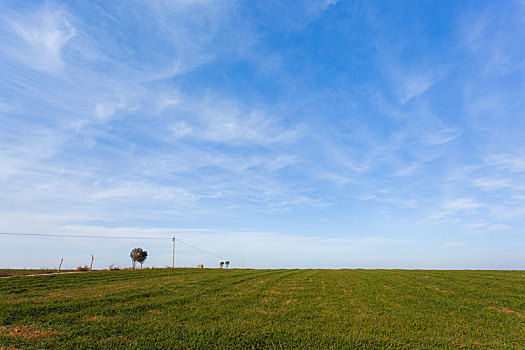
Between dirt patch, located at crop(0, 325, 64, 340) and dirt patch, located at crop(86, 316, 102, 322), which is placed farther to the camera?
dirt patch, located at crop(86, 316, 102, 322)

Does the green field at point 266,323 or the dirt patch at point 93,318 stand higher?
the dirt patch at point 93,318

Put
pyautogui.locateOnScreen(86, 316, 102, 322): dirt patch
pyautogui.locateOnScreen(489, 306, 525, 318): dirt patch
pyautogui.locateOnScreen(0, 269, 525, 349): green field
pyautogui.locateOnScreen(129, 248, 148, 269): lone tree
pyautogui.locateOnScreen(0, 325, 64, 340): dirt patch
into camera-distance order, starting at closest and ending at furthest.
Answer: pyautogui.locateOnScreen(0, 269, 525, 349): green field
pyautogui.locateOnScreen(0, 325, 64, 340): dirt patch
pyautogui.locateOnScreen(86, 316, 102, 322): dirt patch
pyautogui.locateOnScreen(489, 306, 525, 318): dirt patch
pyautogui.locateOnScreen(129, 248, 148, 269): lone tree

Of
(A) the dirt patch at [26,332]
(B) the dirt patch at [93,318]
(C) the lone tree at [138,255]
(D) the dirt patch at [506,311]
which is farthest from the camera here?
(C) the lone tree at [138,255]

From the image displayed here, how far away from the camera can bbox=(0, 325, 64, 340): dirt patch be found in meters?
6.88

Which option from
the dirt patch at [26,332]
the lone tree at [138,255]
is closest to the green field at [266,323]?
the dirt patch at [26,332]

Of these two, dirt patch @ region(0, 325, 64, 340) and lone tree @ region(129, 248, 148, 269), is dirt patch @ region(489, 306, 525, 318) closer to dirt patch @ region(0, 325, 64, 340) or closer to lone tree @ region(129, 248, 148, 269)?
dirt patch @ region(0, 325, 64, 340)

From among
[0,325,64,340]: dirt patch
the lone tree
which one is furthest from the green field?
the lone tree

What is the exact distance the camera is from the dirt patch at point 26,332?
22.6 feet

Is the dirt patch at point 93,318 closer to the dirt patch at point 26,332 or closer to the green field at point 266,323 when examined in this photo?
the green field at point 266,323

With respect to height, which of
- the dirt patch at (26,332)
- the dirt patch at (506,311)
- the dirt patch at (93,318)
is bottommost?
the dirt patch at (506,311)

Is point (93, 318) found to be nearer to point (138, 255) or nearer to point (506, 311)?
point (506, 311)

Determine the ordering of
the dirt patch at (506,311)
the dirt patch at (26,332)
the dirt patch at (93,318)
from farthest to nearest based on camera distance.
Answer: the dirt patch at (506,311)
the dirt patch at (93,318)
the dirt patch at (26,332)

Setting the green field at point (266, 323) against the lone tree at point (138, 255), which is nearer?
the green field at point (266, 323)

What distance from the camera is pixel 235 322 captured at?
8.59m
